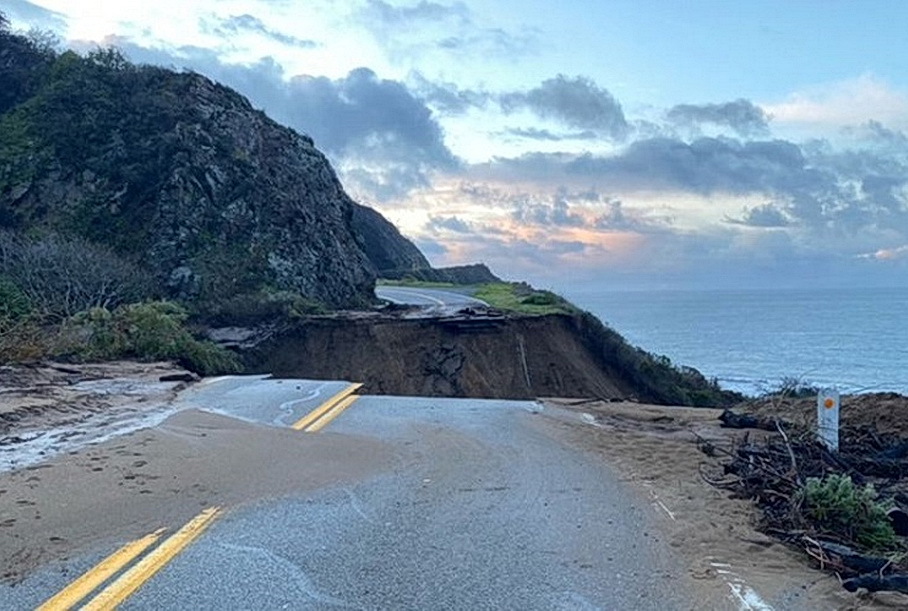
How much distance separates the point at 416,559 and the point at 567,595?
3.48 ft

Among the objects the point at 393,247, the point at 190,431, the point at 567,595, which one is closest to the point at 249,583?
the point at 567,595

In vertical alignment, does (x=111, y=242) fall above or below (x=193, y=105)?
below

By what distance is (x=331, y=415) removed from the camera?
12.1 meters

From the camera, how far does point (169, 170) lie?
3872cm

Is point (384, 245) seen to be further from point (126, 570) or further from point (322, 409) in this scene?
point (126, 570)

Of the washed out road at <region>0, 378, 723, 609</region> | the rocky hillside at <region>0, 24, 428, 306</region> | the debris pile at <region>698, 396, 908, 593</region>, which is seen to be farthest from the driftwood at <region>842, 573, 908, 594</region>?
the rocky hillside at <region>0, 24, 428, 306</region>

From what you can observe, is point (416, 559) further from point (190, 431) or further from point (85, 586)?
point (190, 431)

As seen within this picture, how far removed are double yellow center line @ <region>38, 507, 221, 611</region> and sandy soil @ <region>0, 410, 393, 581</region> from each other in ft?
0.72

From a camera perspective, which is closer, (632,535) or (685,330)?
(632,535)

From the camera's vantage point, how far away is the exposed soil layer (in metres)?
32.3

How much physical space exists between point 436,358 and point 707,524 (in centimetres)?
2643

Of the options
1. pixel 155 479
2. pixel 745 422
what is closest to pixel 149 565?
pixel 155 479

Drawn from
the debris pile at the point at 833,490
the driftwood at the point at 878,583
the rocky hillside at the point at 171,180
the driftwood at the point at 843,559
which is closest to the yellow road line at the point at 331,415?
the debris pile at the point at 833,490

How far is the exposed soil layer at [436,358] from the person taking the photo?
32312 mm
